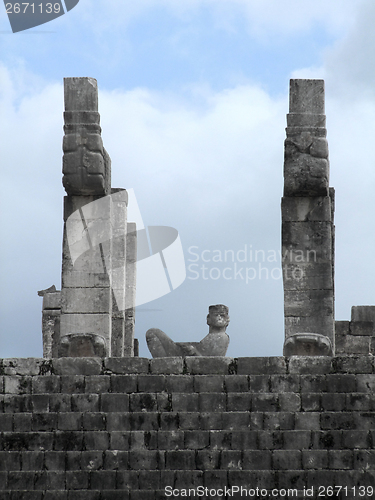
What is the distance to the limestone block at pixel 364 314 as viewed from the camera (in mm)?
16422

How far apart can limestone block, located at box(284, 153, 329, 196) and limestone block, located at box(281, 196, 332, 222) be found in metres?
0.15

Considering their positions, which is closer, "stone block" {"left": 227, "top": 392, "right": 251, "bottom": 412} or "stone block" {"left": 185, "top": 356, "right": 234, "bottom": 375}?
"stone block" {"left": 227, "top": 392, "right": 251, "bottom": 412}

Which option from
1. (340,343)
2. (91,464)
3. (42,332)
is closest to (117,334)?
(42,332)

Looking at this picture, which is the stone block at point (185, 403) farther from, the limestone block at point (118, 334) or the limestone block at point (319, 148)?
the limestone block at point (118, 334)

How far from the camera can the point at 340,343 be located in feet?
54.0

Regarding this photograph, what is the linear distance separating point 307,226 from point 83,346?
365cm

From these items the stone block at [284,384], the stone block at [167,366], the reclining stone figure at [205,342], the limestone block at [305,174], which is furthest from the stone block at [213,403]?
the limestone block at [305,174]

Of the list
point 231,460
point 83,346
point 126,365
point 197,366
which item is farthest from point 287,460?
point 83,346

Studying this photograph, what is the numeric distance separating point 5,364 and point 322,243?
15.6 feet

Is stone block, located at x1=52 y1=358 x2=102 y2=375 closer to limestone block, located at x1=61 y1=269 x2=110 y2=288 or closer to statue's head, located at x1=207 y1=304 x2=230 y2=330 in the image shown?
limestone block, located at x1=61 y1=269 x2=110 y2=288

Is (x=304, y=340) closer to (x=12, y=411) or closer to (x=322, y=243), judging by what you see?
(x=322, y=243)

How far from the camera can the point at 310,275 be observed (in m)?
12.1

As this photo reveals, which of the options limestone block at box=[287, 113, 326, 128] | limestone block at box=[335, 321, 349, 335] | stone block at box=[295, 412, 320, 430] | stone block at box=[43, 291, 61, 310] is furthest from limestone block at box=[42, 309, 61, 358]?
stone block at box=[295, 412, 320, 430]

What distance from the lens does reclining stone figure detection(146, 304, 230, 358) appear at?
11539mm
